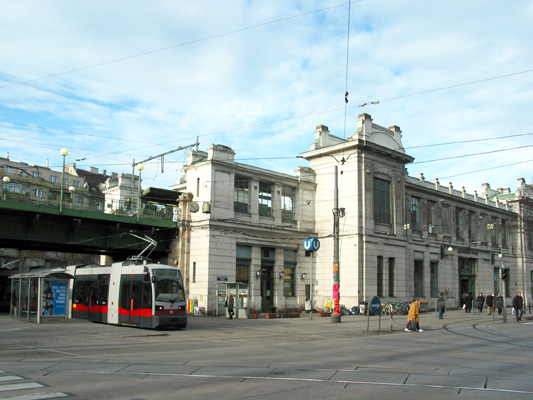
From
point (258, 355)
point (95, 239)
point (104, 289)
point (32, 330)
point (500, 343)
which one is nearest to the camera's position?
point (258, 355)

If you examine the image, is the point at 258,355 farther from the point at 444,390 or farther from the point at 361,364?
the point at 444,390

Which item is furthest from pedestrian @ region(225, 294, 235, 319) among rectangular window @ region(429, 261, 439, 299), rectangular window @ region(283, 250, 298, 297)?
rectangular window @ region(429, 261, 439, 299)

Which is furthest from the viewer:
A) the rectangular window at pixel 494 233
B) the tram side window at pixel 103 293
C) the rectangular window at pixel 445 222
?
the rectangular window at pixel 494 233

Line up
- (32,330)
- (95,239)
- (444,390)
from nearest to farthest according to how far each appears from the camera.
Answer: (444,390), (32,330), (95,239)

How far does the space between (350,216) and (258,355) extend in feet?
87.1

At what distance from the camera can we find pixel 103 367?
39.9 ft

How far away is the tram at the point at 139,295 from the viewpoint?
24.1 m

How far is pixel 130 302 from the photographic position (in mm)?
25422

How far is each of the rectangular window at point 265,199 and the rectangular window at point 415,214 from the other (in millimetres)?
15716

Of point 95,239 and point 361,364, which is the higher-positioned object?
point 95,239

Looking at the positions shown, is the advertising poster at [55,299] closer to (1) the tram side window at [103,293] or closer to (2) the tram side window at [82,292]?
(1) the tram side window at [103,293]

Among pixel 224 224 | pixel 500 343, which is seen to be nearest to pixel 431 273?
pixel 224 224

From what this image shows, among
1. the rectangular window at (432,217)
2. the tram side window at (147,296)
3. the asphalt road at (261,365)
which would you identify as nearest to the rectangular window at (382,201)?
the rectangular window at (432,217)

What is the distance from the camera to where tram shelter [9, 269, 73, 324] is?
2639cm
